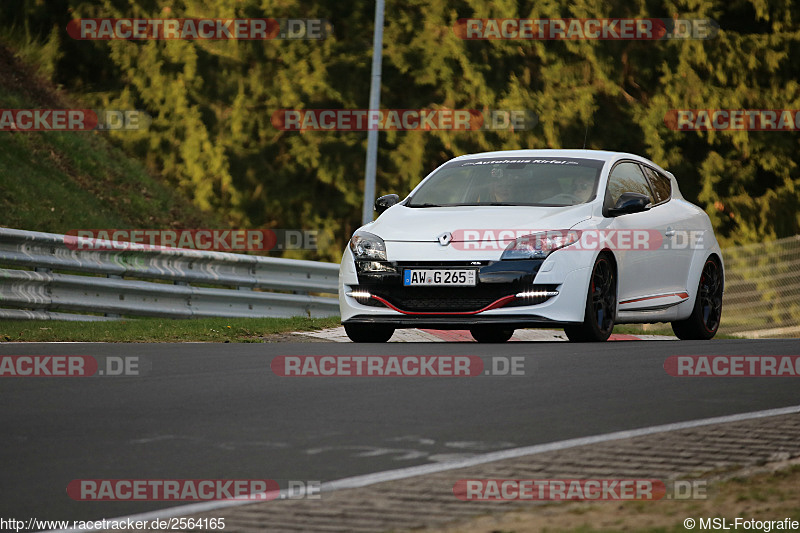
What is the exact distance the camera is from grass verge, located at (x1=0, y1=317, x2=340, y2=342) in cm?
1327

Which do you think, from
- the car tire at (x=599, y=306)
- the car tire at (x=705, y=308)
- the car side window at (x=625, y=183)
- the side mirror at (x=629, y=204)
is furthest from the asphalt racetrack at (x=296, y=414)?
the car tire at (x=705, y=308)

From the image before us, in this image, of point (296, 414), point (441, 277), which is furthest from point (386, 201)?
point (296, 414)

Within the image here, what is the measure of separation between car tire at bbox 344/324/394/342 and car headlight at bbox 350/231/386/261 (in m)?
0.74

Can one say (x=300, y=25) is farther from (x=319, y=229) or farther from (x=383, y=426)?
(x=383, y=426)

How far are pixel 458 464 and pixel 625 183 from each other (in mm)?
7110

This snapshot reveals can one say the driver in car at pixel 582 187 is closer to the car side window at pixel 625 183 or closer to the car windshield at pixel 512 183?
the car windshield at pixel 512 183

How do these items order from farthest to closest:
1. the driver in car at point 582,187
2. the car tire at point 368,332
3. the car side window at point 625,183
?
the car side window at point 625,183 → the car tire at point 368,332 → the driver in car at point 582,187

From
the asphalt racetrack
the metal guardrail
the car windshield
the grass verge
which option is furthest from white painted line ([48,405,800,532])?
the metal guardrail

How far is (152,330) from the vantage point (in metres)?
13.9

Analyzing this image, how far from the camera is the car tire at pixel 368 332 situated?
41.2ft

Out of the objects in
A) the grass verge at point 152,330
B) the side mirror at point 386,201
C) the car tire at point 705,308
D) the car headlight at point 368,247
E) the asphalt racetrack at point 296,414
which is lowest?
the grass verge at point 152,330

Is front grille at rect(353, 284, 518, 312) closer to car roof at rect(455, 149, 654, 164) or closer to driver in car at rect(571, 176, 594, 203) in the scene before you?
driver in car at rect(571, 176, 594, 203)

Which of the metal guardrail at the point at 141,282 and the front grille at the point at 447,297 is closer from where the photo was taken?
the front grille at the point at 447,297

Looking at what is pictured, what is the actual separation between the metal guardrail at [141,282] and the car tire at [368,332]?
13.1 ft
